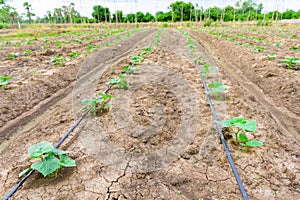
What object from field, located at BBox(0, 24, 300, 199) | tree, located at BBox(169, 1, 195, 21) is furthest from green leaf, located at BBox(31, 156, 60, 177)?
tree, located at BBox(169, 1, 195, 21)

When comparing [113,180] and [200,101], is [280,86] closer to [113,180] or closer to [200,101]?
[200,101]

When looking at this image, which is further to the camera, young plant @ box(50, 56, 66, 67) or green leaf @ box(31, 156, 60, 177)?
young plant @ box(50, 56, 66, 67)

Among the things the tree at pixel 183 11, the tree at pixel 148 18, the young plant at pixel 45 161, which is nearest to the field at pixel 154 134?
the young plant at pixel 45 161

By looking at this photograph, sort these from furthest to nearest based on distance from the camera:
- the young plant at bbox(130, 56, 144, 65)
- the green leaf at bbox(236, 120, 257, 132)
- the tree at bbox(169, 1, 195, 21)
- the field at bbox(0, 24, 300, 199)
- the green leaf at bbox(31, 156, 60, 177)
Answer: the tree at bbox(169, 1, 195, 21) → the young plant at bbox(130, 56, 144, 65) → the green leaf at bbox(236, 120, 257, 132) → the field at bbox(0, 24, 300, 199) → the green leaf at bbox(31, 156, 60, 177)

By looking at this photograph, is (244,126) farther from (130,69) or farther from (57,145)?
(130,69)

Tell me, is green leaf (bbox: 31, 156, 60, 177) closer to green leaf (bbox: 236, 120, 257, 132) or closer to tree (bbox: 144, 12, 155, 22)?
green leaf (bbox: 236, 120, 257, 132)

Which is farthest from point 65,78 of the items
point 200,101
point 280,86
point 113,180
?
point 280,86

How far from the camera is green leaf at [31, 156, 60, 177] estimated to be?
1892mm

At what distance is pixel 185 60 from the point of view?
268 inches

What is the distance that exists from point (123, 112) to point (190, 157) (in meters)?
1.44

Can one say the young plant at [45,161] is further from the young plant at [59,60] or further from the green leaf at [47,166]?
the young plant at [59,60]

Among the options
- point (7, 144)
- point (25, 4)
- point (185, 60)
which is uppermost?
point (25, 4)

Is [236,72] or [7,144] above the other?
[236,72]

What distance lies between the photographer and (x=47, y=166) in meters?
1.94
